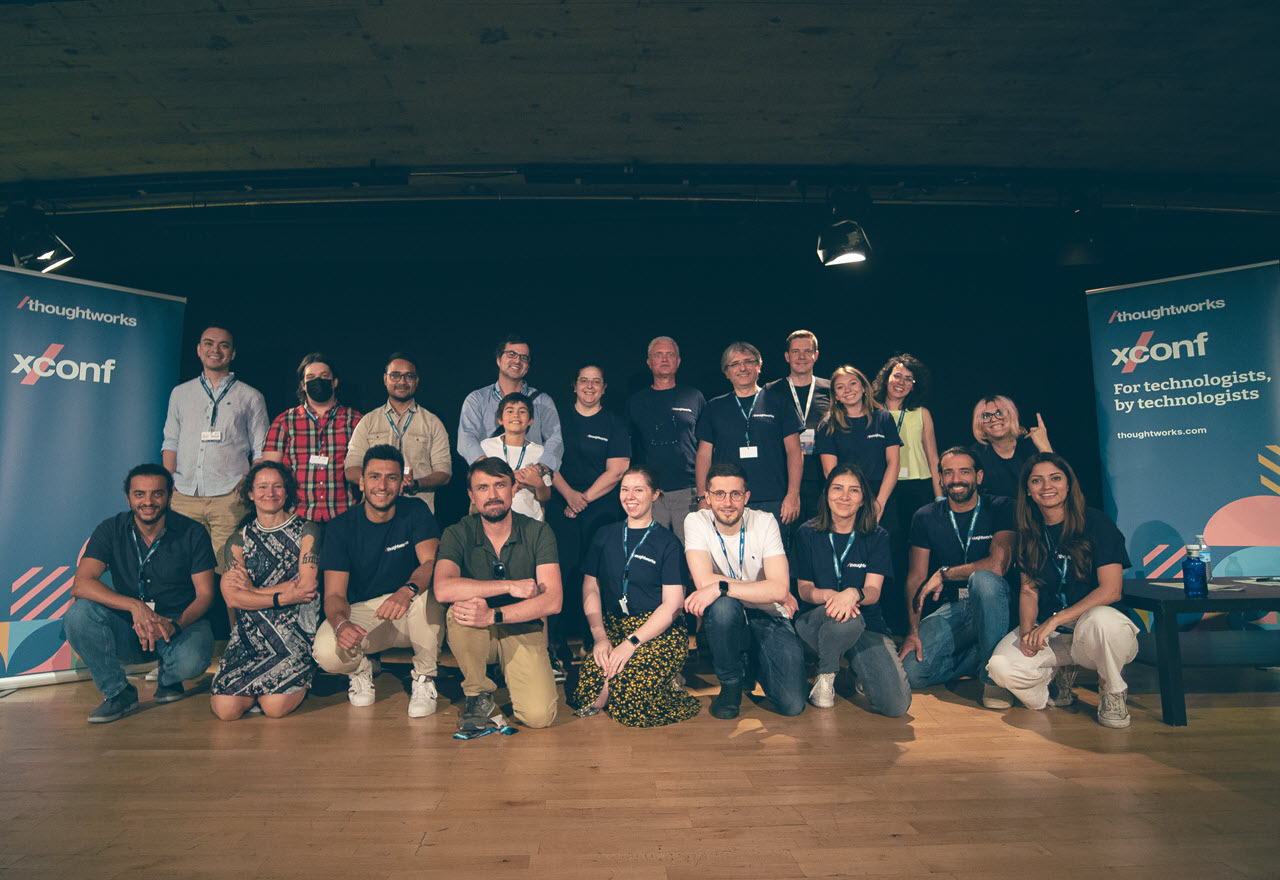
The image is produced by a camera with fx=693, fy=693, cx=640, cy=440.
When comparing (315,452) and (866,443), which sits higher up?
(315,452)

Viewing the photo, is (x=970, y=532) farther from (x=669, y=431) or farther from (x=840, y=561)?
(x=669, y=431)

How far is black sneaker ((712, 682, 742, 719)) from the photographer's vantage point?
9.75 ft

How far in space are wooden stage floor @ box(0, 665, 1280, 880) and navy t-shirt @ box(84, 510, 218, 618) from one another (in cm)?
52

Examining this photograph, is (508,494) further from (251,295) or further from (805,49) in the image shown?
(251,295)

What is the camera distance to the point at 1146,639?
3453 mm

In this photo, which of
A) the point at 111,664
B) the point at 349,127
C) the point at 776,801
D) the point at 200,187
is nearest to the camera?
the point at 776,801

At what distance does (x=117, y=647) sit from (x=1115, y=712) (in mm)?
4358

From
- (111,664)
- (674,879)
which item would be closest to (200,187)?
(111,664)

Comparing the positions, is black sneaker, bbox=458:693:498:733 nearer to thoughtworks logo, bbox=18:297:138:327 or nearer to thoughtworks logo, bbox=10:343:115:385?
thoughtworks logo, bbox=10:343:115:385

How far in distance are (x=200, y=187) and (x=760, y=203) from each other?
11.9 ft

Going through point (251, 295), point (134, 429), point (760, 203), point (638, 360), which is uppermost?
point (760, 203)

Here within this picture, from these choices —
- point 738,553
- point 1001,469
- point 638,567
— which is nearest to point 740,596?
point 738,553

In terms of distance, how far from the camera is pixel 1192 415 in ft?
Result: 14.6

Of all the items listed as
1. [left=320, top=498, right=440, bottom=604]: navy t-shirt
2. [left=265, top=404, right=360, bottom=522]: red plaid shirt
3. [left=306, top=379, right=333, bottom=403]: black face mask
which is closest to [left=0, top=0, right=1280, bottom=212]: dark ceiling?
[left=306, top=379, right=333, bottom=403]: black face mask
